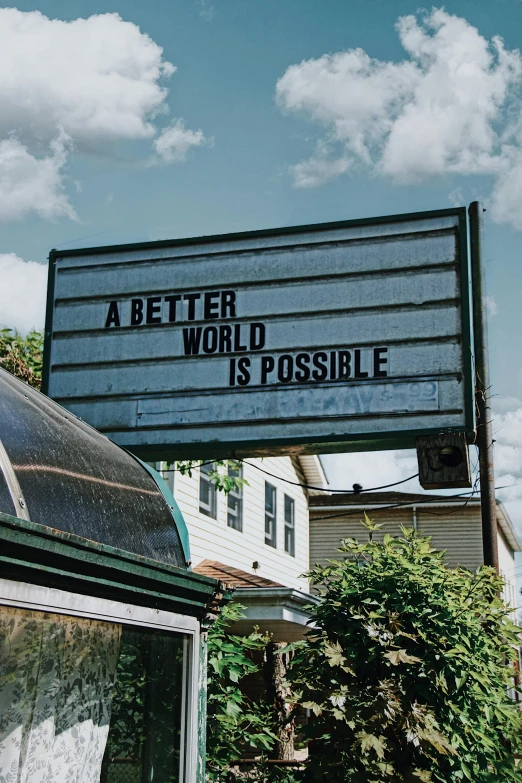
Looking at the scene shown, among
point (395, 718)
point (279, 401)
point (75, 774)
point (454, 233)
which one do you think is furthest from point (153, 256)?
point (75, 774)

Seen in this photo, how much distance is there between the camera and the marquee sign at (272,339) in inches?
283

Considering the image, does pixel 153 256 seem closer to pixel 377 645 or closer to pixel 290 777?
pixel 377 645

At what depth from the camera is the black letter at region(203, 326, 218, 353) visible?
7719mm

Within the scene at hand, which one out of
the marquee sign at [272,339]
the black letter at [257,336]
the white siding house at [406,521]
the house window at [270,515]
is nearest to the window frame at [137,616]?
the marquee sign at [272,339]

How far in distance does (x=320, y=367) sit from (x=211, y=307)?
116cm

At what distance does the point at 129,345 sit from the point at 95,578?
4.27m

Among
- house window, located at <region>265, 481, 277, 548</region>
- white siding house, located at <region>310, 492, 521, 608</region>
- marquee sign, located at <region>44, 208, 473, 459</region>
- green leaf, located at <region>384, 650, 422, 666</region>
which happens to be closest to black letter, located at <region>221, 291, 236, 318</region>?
marquee sign, located at <region>44, 208, 473, 459</region>

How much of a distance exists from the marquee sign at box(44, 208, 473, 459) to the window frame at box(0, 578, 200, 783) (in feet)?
8.87

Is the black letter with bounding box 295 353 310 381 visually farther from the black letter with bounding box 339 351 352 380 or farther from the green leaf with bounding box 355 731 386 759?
the green leaf with bounding box 355 731 386 759

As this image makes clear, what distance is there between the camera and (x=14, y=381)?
5020 mm

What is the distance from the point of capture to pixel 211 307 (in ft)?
25.7

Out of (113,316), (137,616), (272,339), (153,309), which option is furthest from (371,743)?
(113,316)

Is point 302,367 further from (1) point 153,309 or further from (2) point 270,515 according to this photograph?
(2) point 270,515

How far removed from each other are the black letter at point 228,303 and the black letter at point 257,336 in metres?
0.23
